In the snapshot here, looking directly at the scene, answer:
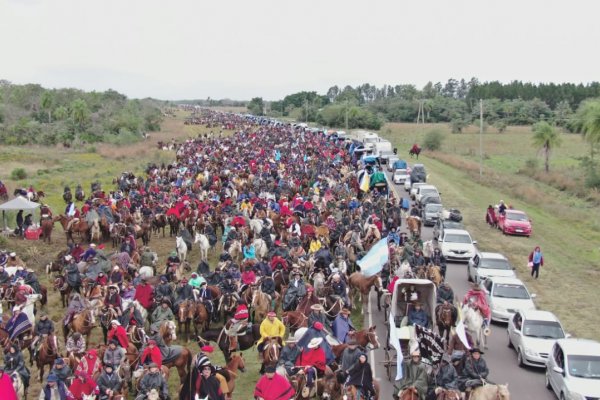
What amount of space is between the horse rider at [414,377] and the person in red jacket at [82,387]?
545 cm

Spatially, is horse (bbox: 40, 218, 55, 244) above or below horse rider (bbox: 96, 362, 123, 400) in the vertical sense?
below

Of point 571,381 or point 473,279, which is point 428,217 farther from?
point 571,381

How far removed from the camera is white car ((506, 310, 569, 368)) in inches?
608

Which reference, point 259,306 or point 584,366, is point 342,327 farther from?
point 584,366

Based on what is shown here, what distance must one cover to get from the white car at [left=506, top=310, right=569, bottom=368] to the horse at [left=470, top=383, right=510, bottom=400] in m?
4.67

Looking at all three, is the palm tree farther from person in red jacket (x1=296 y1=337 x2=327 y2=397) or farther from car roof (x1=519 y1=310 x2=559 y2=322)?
person in red jacket (x1=296 y1=337 x2=327 y2=397)

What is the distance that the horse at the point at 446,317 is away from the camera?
15.5m

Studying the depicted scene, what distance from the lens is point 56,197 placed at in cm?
4400

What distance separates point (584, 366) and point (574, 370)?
0.26 metres

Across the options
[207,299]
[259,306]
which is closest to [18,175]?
[207,299]

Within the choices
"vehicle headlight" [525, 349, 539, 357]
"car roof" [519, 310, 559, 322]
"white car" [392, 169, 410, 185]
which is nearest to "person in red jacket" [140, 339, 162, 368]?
"vehicle headlight" [525, 349, 539, 357]

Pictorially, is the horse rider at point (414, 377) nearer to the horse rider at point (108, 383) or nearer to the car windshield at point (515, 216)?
the horse rider at point (108, 383)

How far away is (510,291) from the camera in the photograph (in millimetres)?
19328

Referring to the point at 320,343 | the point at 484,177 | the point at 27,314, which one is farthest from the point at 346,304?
the point at 484,177
